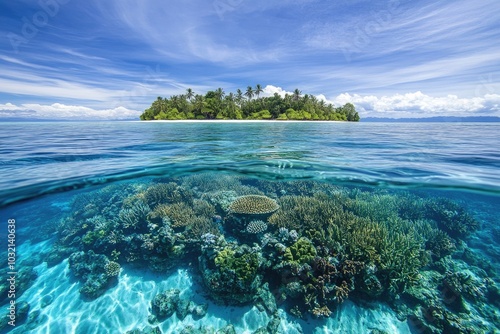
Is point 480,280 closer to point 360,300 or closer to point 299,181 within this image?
point 360,300

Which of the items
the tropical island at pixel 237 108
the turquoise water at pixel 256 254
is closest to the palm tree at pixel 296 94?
the tropical island at pixel 237 108

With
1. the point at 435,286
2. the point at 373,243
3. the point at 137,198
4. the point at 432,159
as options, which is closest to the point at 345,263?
the point at 373,243

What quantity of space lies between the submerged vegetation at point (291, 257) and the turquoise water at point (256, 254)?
4 cm

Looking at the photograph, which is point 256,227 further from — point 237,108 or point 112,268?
point 237,108

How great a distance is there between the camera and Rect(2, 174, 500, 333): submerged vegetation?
6305 mm

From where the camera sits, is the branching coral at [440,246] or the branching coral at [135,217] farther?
the branching coral at [135,217]

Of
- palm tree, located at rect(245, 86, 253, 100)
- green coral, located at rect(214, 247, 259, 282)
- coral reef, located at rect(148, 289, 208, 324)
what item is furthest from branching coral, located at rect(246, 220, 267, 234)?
palm tree, located at rect(245, 86, 253, 100)

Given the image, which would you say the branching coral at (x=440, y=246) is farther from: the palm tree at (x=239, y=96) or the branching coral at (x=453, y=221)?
the palm tree at (x=239, y=96)

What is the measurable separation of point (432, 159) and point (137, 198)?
14.2 meters

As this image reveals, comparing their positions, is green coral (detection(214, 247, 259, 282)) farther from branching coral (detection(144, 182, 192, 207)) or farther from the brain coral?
branching coral (detection(144, 182, 192, 207))

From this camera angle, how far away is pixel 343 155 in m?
11.0

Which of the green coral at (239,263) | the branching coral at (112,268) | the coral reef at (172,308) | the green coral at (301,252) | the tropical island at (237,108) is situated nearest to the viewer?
the green coral at (239,263)

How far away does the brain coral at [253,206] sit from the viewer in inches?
327

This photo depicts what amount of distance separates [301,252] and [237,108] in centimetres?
6272
